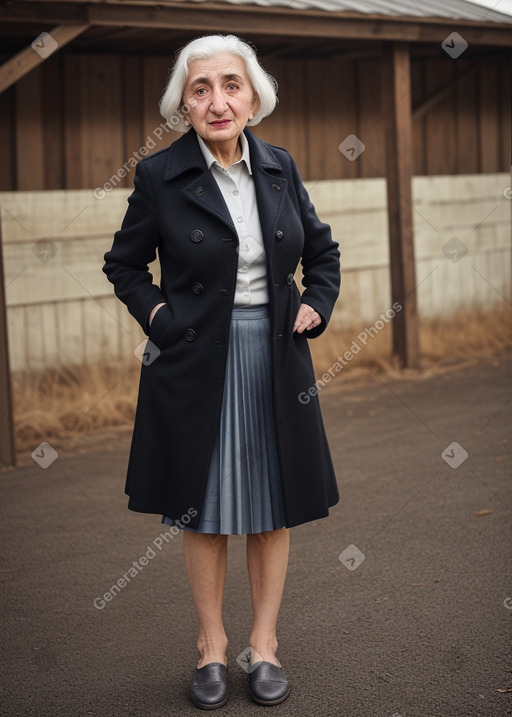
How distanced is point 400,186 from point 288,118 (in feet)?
4.68

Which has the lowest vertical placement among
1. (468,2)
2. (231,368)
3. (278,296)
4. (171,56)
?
(231,368)

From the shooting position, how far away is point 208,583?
10.4 feet

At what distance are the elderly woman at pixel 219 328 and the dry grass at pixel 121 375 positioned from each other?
377 centimetres

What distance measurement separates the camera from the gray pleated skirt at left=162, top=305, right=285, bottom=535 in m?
3.04

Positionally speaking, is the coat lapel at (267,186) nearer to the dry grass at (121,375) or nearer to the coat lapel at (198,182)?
the coat lapel at (198,182)

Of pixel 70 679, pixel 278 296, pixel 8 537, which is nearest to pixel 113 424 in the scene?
pixel 8 537

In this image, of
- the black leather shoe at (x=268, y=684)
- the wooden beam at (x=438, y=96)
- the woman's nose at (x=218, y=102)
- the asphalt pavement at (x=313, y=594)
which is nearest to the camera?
the woman's nose at (x=218, y=102)

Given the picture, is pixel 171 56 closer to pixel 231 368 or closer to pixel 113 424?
pixel 113 424

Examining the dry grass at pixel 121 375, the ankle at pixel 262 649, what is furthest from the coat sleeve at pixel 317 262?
the dry grass at pixel 121 375

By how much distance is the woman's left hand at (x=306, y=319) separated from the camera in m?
3.10

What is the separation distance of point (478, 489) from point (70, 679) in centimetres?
280

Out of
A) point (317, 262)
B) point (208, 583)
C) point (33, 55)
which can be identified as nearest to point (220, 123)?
point (317, 262)

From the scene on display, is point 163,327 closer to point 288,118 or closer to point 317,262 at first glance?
point 317,262

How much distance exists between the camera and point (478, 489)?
5.43m
